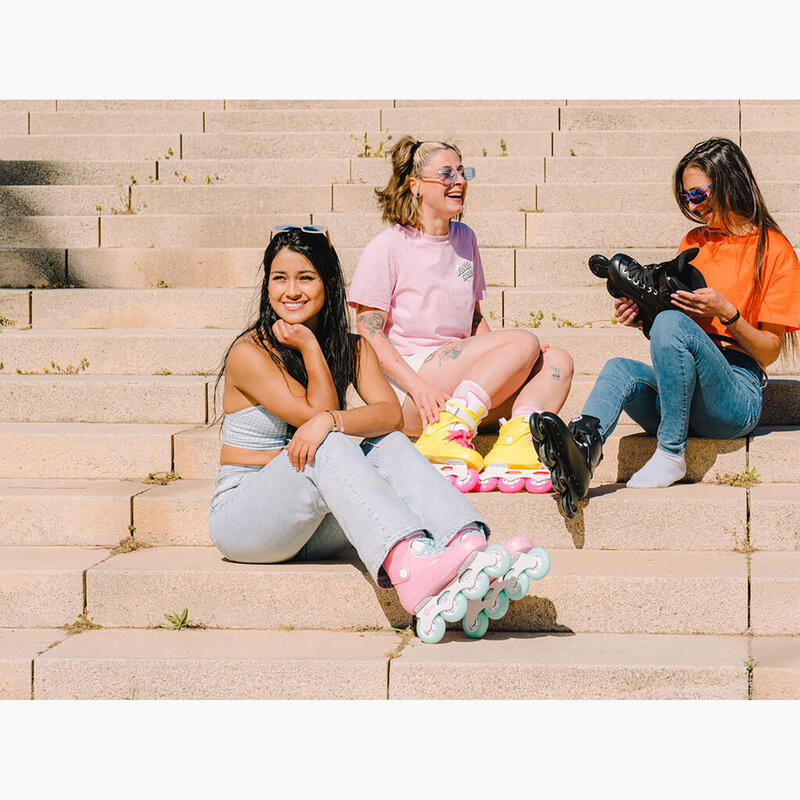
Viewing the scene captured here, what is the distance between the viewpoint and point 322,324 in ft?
12.9

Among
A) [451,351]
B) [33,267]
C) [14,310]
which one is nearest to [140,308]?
[14,310]

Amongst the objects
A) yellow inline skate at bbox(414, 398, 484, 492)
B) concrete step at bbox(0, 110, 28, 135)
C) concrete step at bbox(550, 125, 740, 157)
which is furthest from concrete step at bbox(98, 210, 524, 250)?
yellow inline skate at bbox(414, 398, 484, 492)

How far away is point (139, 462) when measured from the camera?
4449mm

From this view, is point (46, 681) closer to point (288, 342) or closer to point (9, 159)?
point (288, 342)

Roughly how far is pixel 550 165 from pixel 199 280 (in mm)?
2304

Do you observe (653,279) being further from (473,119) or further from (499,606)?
(473,119)

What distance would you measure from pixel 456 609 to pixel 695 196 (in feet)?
6.56

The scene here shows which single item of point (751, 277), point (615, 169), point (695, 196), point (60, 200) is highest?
point (615, 169)

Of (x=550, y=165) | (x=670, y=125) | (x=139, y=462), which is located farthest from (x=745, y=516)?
(x=670, y=125)

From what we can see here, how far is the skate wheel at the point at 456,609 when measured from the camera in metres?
3.24

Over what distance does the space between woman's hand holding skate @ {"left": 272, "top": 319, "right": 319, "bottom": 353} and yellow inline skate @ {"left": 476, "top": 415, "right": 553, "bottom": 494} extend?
0.84 m

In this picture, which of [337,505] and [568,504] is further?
[568,504]

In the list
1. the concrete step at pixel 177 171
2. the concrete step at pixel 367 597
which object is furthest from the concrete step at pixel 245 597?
the concrete step at pixel 177 171

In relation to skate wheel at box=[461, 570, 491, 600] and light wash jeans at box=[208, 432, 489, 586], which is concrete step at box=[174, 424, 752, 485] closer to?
light wash jeans at box=[208, 432, 489, 586]
